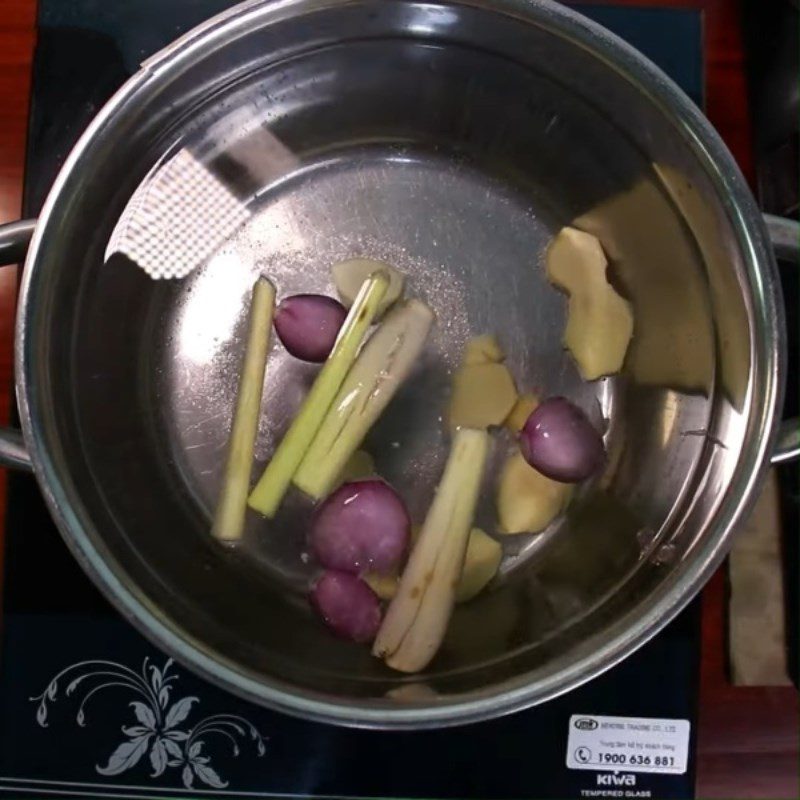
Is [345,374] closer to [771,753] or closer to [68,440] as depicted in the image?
[68,440]

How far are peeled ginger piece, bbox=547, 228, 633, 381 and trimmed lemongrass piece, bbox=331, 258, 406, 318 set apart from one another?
0.14 metres

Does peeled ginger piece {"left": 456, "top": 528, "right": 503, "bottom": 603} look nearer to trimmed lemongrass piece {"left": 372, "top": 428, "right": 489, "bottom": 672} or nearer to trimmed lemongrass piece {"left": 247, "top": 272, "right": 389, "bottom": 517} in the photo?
trimmed lemongrass piece {"left": 372, "top": 428, "right": 489, "bottom": 672}

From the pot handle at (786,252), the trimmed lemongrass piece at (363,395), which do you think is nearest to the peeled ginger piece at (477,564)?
the trimmed lemongrass piece at (363,395)

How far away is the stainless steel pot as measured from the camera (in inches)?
23.5

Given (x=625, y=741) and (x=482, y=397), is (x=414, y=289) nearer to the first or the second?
(x=482, y=397)

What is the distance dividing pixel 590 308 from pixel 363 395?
202 mm

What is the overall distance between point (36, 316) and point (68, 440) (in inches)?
3.6

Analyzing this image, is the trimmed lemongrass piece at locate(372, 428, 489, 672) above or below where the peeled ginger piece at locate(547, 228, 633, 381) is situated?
below

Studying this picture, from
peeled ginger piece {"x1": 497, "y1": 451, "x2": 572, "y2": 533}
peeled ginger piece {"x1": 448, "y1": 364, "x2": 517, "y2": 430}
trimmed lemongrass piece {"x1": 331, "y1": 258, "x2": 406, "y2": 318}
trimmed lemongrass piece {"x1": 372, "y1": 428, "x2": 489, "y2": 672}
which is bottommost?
trimmed lemongrass piece {"x1": 372, "y1": 428, "x2": 489, "y2": 672}

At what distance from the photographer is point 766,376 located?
0.60 meters

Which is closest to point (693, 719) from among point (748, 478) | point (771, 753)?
point (771, 753)

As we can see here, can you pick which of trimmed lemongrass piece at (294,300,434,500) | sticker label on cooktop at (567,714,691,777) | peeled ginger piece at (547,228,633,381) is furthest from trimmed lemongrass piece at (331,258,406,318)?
sticker label on cooktop at (567,714,691,777)

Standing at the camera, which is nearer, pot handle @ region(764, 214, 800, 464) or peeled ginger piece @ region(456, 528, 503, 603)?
pot handle @ region(764, 214, 800, 464)

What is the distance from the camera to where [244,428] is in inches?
28.1
